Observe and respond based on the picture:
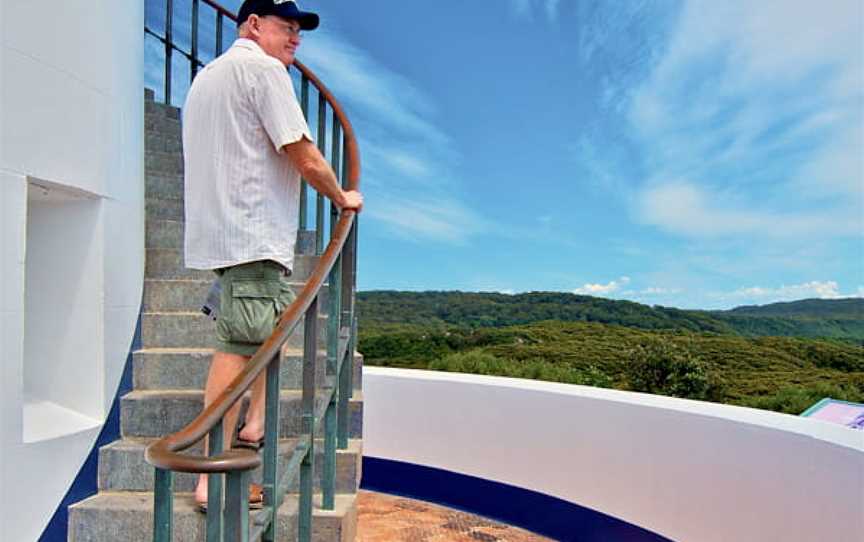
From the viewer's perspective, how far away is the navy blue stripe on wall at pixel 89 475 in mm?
1854

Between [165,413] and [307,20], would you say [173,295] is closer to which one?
[165,413]

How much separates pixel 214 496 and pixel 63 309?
1.22m

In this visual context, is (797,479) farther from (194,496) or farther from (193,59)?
(193,59)

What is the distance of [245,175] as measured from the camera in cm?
160

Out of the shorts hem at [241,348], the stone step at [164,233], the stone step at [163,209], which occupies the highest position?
the stone step at [163,209]

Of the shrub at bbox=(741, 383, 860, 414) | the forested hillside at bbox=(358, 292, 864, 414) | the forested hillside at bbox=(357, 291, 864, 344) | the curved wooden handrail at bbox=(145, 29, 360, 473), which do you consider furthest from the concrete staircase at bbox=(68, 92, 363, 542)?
the forested hillside at bbox=(357, 291, 864, 344)

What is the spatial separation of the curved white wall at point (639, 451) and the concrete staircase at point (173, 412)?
133cm

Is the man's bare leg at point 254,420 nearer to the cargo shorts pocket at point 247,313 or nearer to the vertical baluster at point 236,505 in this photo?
the cargo shorts pocket at point 247,313

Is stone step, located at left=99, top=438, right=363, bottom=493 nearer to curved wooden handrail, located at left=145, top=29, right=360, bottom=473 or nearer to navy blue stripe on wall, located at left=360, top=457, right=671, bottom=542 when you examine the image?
curved wooden handrail, located at left=145, top=29, right=360, bottom=473

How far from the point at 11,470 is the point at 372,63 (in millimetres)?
12438

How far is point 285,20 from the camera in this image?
169 centimetres

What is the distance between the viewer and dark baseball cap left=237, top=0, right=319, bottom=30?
167cm

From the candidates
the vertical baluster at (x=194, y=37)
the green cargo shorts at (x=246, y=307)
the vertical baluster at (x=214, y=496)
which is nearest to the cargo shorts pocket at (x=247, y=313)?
→ the green cargo shorts at (x=246, y=307)

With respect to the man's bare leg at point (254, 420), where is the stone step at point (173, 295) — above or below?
above
